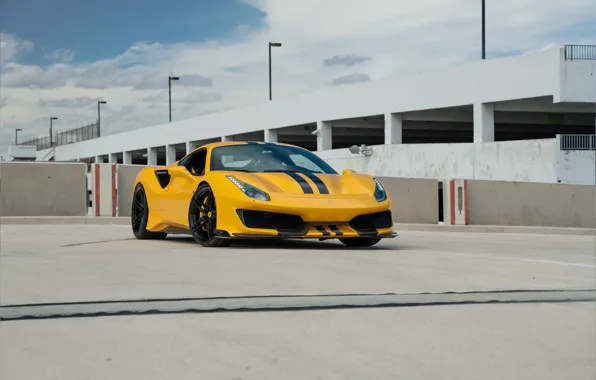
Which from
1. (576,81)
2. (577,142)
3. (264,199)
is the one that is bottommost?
(264,199)

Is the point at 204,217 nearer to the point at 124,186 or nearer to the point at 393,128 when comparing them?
the point at 124,186

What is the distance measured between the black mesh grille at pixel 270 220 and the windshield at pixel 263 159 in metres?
1.01

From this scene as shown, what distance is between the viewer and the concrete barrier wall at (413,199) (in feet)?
66.3

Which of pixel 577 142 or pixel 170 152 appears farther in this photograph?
pixel 170 152

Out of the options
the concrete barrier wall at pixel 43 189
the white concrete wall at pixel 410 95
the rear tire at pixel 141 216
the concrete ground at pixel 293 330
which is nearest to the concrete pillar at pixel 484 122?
the white concrete wall at pixel 410 95

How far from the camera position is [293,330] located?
4.23m

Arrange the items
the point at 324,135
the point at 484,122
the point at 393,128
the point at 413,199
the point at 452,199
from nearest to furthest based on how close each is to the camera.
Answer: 1. the point at 413,199
2. the point at 452,199
3. the point at 484,122
4. the point at 393,128
5. the point at 324,135

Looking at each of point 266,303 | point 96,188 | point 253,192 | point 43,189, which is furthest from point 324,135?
point 266,303

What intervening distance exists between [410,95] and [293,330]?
37031 mm

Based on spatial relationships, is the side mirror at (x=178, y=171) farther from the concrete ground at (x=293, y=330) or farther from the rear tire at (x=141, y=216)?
the concrete ground at (x=293, y=330)

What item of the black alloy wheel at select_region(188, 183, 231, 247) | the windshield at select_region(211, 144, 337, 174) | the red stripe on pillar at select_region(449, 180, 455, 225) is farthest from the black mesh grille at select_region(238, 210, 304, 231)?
the red stripe on pillar at select_region(449, 180, 455, 225)

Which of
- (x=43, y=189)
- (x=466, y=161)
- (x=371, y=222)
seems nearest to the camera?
(x=371, y=222)

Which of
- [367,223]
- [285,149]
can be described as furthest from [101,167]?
[367,223]

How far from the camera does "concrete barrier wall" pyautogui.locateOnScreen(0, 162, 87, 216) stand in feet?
58.8
